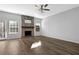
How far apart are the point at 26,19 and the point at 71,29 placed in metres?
2.44

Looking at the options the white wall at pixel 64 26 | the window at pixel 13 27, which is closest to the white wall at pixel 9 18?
the window at pixel 13 27

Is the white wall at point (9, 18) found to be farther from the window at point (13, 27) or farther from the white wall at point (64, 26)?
the white wall at point (64, 26)

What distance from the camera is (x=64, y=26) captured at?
483cm

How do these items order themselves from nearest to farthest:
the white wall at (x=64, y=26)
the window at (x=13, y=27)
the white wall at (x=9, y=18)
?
the white wall at (x=9, y=18) < the window at (x=13, y=27) < the white wall at (x=64, y=26)

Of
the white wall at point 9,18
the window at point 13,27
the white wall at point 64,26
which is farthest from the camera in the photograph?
the white wall at point 64,26

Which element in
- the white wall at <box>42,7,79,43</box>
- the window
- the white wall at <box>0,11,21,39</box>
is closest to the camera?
the white wall at <box>0,11,21,39</box>

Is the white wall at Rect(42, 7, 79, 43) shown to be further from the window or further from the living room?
the window

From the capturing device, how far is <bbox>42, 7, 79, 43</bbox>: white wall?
3787 mm

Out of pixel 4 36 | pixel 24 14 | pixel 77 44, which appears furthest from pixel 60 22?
pixel 4 36

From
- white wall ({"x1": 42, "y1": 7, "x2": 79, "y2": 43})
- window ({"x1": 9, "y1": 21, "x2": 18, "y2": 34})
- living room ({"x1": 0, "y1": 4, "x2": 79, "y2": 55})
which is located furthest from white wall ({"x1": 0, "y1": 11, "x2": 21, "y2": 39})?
white wall ({"x1": 42, "y1": 7, "x2": 79, "y2": 43})

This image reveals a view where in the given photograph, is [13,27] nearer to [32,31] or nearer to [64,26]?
[32,31]

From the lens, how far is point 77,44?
4.09m

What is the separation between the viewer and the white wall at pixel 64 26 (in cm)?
379
